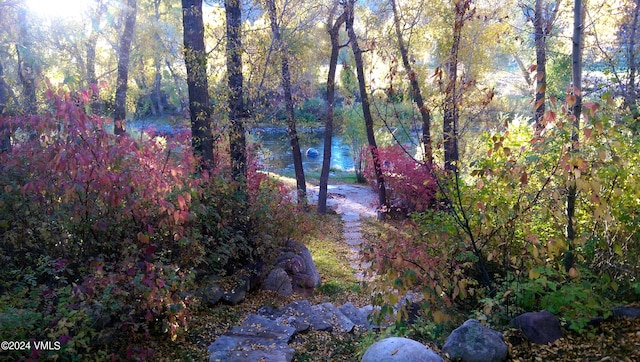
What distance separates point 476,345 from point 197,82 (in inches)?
197

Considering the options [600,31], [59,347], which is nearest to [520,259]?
[59,347]

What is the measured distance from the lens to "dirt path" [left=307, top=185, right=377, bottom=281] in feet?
35.1


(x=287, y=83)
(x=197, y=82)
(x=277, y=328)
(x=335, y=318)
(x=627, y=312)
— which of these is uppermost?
(x=287, y=83)

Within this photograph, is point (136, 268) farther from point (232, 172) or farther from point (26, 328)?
point (232, 172)

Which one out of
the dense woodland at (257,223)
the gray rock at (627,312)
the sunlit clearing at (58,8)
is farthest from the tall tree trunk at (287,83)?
the sunlit clearing at (58,8)

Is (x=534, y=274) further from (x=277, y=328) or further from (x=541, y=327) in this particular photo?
(x=277, y=328)

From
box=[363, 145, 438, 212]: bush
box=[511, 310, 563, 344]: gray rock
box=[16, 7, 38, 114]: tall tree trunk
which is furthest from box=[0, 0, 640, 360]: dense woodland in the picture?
box=[363, 145, 438, 212]: bush

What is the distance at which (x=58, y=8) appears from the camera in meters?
12.9

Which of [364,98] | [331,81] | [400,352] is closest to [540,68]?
[364,98]

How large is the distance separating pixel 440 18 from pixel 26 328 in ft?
35.0

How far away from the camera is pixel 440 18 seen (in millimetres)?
11266

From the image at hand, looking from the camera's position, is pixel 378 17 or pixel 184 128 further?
pixel 378 17

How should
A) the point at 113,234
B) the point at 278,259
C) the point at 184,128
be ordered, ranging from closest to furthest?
1. the point at 113,234
2. the point at 278,259
3. the point at 184,128

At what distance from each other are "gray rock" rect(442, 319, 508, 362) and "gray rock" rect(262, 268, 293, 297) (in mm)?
2834
